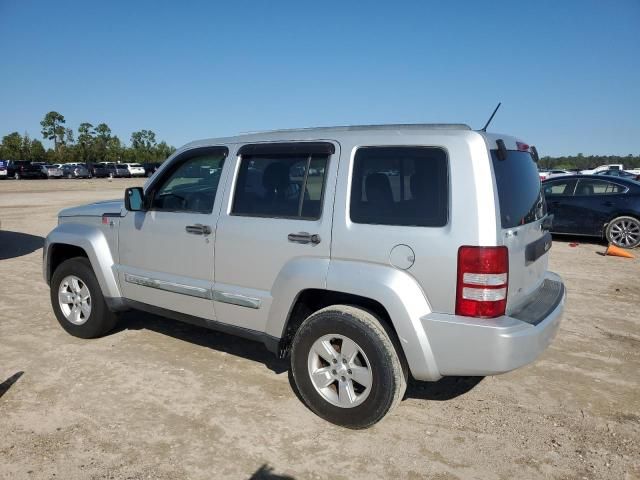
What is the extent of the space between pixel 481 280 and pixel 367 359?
86cm

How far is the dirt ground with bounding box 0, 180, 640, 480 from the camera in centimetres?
292

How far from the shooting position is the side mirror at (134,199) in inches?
167

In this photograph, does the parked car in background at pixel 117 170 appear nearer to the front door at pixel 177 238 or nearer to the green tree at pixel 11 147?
the green tree at pixel 11 147

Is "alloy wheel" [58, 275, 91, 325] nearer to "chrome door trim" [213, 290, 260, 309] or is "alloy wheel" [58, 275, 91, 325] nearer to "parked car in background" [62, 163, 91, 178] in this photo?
"chrome door trim" [213, 290, 260, 309]

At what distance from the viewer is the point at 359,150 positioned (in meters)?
3.32

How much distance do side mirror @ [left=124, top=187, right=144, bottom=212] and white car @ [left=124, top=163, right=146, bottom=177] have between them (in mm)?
56547

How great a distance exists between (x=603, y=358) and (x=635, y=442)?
150 centimetres

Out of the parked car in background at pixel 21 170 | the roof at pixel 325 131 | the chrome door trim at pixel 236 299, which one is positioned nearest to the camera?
Answer: the roof at pixel 325 131

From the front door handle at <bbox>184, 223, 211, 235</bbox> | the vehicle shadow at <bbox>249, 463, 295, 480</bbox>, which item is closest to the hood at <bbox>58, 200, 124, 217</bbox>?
the front door handle at <bbox>184, 223, 211, 235</bbox>

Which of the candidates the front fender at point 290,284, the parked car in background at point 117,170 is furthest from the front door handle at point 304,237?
the parked car in background at point 117,170

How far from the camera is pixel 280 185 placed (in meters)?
3.66

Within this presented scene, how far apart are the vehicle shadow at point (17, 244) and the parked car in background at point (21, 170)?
39.7 meters

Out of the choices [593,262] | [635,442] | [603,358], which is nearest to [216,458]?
[635,442]

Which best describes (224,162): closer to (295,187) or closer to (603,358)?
(295,187)
